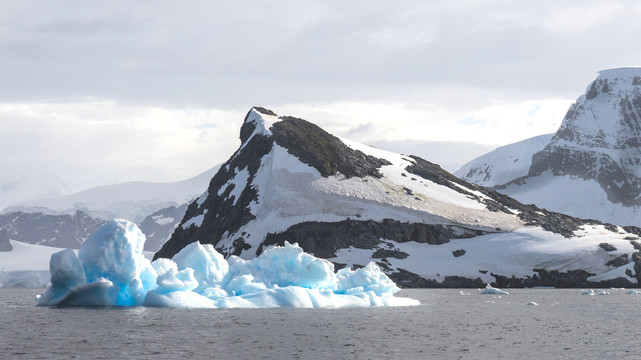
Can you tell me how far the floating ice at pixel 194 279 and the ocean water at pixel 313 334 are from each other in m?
2.53

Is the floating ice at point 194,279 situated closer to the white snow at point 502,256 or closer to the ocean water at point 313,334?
the ocean water at point 313,334

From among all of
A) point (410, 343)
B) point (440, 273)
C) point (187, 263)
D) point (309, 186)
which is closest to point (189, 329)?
point (410, 343)

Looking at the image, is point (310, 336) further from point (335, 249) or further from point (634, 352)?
point (335, 249)

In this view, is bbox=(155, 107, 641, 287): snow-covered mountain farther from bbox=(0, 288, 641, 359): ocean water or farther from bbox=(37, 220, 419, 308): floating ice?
bbox=(0, 288, 641, 359): ocean water

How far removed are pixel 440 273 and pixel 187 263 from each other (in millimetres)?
96146

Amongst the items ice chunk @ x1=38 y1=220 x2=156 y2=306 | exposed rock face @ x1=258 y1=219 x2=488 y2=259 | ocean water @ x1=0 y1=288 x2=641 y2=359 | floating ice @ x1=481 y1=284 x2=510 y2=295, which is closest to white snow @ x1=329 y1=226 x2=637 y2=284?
exposed rock face @ x1=258 y1=219 x2=488 y2=259

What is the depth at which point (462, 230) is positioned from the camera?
7662 inches

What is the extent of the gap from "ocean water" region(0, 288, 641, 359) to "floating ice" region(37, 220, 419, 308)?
8.31 feet

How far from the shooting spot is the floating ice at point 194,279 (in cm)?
8044

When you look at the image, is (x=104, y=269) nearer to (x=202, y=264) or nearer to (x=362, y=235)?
(x=202, y=264)

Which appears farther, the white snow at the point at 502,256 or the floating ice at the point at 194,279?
the white snow at the point at 502,256

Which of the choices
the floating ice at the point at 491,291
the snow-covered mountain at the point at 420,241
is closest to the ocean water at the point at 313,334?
the floating ice at the point at 491,291

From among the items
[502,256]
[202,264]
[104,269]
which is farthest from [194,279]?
[502,256]

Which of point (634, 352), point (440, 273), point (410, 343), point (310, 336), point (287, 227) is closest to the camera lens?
point (634, 352)
